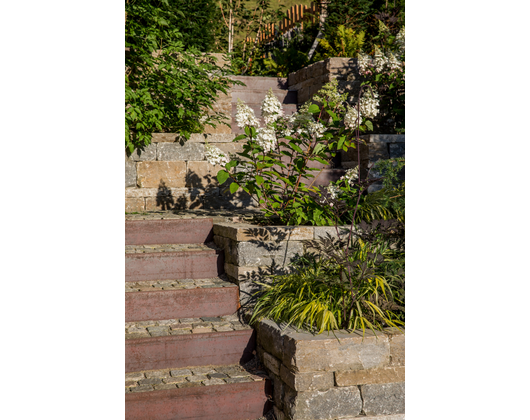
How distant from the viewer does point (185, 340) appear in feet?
9.68

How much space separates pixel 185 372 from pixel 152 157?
2.74m

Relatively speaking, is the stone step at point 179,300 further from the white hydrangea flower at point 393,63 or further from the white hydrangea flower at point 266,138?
the white hydrangea flower at point 393,63

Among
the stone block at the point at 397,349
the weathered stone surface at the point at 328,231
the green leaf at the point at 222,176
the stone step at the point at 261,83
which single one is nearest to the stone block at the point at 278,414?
the stone block at the point at 397,349

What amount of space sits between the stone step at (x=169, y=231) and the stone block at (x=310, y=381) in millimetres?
1868

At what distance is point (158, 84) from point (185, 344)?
3.12 meters

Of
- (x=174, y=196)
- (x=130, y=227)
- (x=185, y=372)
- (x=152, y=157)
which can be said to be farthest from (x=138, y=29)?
(x=185, y=372)

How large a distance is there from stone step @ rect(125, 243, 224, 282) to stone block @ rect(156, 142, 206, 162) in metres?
1.47

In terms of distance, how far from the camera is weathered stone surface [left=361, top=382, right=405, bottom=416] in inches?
101

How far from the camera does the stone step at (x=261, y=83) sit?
22.3ft

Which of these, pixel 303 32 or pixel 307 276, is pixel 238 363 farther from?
pixel 303 32

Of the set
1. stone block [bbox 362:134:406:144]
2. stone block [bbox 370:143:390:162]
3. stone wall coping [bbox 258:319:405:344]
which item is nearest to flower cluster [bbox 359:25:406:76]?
stone block [bbox 362:134:406:144]

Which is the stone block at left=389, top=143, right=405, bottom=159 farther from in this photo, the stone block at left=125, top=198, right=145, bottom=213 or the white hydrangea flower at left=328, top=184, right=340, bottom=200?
the stone block at left=125, top=198, right=145, bottom=213

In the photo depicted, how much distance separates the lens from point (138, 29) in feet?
16.7

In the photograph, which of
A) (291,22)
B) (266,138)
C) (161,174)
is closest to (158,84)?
(161,174)
